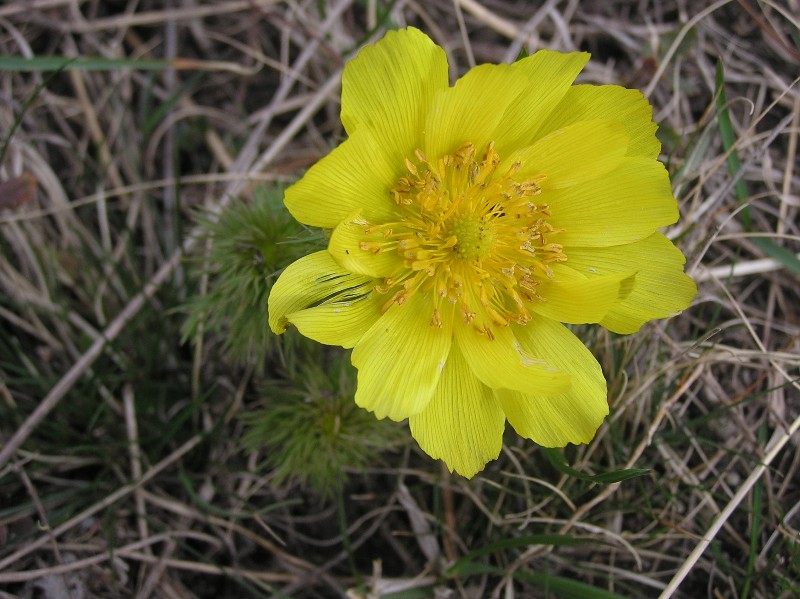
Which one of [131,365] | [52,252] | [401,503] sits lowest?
[401,503]

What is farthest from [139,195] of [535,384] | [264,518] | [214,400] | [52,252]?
[535,384]

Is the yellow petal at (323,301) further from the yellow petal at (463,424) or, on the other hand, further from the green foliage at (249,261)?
the yellow petal at (463,424)

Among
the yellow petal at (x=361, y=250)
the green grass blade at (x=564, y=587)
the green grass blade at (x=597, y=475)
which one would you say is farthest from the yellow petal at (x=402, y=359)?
the green grass blade at (x=564, y=587)

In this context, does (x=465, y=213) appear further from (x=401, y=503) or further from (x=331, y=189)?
(x=401, y=503)

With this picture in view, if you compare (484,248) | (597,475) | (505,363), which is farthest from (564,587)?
(484,248)

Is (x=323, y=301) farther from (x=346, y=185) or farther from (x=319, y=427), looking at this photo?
(x=319, y=427)
